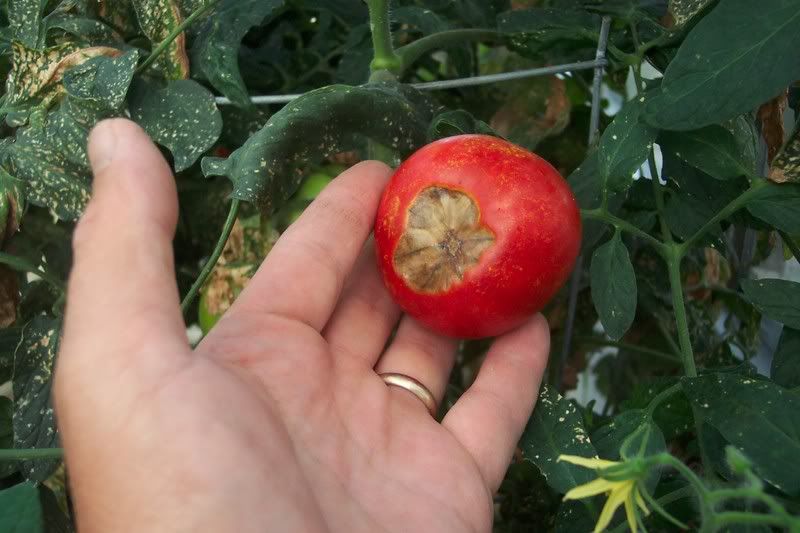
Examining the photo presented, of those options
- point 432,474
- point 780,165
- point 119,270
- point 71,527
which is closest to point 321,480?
point 432,474

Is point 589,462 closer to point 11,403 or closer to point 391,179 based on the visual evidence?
point 391,179

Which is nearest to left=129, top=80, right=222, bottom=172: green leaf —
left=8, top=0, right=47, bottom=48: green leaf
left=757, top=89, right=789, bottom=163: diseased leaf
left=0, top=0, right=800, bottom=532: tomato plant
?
left=0, top=0, right=800, bottom=532: tomato plant

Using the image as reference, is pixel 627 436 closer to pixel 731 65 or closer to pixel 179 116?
pixel 731 65

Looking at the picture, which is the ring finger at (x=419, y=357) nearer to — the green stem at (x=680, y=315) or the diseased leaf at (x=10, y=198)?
the green stem at (x=680, y=315)

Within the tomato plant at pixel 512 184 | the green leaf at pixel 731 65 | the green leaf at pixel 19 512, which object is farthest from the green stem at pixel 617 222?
the green leaf at pixel 19 512

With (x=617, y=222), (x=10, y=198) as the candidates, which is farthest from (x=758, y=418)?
(x=10, y=198)

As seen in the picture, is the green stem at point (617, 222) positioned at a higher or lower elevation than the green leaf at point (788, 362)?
higher

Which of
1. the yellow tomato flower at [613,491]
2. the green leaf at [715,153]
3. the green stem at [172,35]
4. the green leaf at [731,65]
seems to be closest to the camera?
the yellow tomato flower at [613,491]
